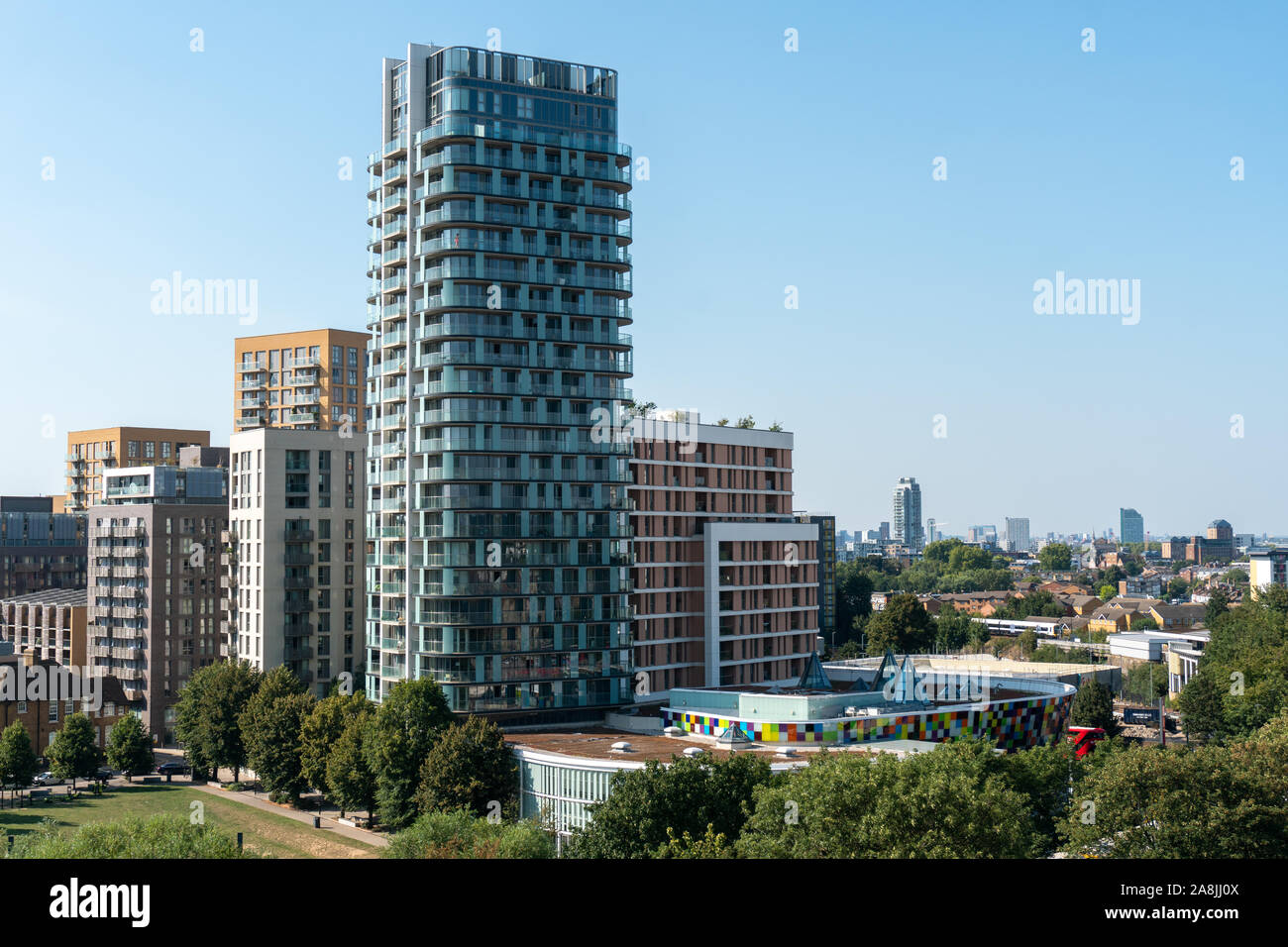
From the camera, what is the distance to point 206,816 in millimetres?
72375

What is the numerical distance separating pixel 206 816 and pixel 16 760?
72.4 feet

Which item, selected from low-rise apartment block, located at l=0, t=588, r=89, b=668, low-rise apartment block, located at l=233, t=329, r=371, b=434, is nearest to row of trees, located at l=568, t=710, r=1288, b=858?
low-rise apartment block, located at l=0, t=588, r=89, b=668

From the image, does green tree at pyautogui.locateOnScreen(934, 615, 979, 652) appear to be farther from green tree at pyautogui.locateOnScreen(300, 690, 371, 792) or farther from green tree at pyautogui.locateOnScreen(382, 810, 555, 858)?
green tree at pyautogui.locateOnScreen(382, 810, 555, 858)

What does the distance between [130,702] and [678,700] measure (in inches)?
2350

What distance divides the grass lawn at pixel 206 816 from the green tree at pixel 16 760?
4642mm

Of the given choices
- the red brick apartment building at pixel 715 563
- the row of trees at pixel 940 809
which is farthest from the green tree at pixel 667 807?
the red brick apartment building at pixel 715 563

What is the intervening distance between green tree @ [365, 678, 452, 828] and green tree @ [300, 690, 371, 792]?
18.0ft

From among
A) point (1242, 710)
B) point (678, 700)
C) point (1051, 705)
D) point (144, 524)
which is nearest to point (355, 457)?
point (144, 524)

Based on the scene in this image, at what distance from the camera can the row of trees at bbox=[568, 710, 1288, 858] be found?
34.3 meters

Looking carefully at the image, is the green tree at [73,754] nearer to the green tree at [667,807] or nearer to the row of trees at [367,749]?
the row of trees at [367,749]

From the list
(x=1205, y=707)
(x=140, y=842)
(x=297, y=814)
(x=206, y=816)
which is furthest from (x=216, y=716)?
(x=1205, y=707)
